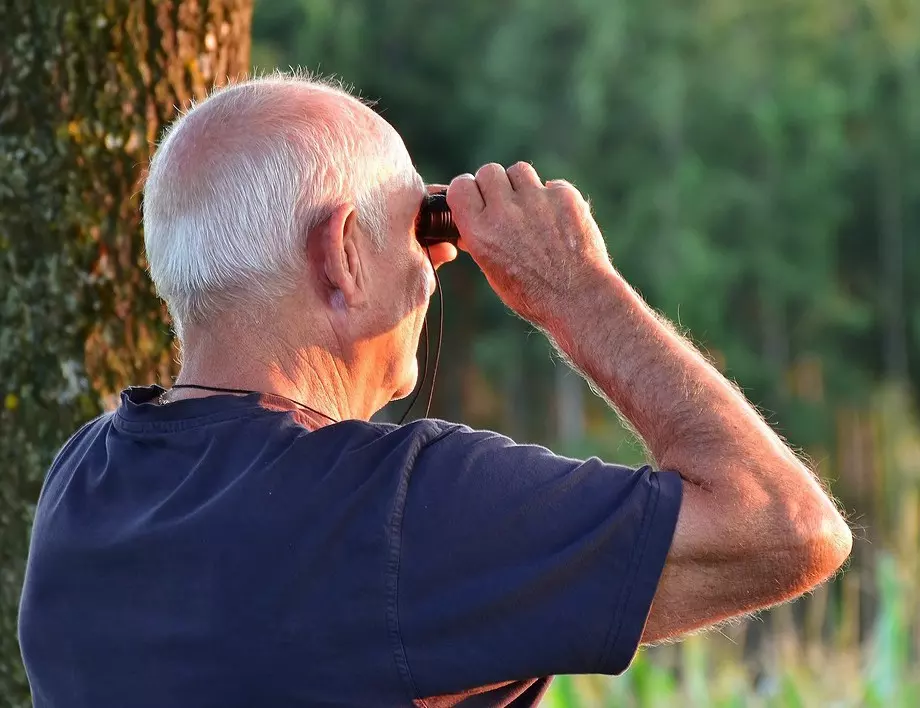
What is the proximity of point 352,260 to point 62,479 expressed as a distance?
1.63ft

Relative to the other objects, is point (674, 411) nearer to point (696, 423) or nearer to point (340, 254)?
point (696, 423)

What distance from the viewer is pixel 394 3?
81.3ft

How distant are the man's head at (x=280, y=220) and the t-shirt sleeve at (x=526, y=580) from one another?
338 mm

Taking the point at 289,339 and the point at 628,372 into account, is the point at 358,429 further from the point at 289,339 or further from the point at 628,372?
the point at 628,372

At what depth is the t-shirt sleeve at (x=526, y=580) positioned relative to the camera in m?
1.44

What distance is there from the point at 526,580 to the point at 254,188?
61 cm

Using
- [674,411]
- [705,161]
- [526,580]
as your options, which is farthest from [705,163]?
[526,580]

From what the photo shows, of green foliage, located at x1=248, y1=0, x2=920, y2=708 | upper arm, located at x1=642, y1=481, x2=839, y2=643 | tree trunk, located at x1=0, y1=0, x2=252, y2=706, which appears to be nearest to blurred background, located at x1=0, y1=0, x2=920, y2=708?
green foliage, located at x1=248, y1=0, x2=920, y2=708

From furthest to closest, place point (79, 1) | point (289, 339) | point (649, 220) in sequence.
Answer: point (649, 220) → point (79, 1) → point (289, 339)

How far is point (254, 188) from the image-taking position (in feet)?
5.33

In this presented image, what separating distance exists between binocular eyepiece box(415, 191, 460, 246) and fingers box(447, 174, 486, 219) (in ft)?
0.04

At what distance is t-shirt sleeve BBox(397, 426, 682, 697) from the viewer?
56.7 inches

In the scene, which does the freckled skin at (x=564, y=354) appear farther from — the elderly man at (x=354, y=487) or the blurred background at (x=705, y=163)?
the blurred background at (x=705, y=163)

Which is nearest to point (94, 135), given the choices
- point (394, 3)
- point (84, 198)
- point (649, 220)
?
point (84, 198)
